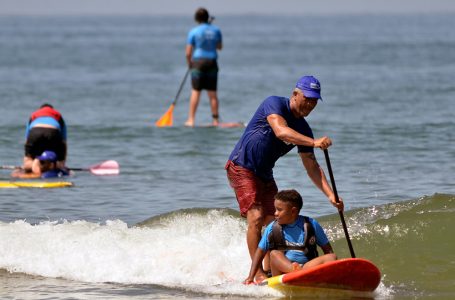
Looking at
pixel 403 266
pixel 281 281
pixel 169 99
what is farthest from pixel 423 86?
pixel 281 281

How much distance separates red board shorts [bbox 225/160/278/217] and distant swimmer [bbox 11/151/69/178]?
6624 millimetres

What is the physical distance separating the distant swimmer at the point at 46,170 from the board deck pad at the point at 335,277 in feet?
23.8

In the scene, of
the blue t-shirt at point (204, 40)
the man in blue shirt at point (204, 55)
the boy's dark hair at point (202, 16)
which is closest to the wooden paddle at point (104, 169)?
the man in blue shirt at point (204, 55)

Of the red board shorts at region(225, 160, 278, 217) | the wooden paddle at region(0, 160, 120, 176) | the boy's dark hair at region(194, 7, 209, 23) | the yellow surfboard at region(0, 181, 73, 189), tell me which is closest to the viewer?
the red board shorts at region(225, 160, 278, 217)

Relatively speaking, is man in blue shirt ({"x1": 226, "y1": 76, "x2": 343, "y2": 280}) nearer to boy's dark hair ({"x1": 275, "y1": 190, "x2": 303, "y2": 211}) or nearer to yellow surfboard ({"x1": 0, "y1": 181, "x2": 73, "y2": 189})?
boy's dark hair ({"x1": 275, "y1": 190, "x2": 303, "y2": 211})

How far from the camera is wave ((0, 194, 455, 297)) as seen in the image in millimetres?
9680

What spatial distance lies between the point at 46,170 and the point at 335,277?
7.83m

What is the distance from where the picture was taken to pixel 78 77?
115 ft

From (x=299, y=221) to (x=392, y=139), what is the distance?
33.3 feet

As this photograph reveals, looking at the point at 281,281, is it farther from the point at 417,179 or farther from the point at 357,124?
the point at 357,124

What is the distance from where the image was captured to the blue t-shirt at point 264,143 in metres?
8.89

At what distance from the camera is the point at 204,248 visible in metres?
10.3

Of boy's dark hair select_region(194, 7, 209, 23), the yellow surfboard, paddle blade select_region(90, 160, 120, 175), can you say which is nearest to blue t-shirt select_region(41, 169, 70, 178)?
paddle blade select_region(90, 160, 120, 175)

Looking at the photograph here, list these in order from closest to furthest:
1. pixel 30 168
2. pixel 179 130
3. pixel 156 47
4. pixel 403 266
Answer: pixel 403 266 < pixel 30 168 < pixel 179 130 < pixel 156 47
